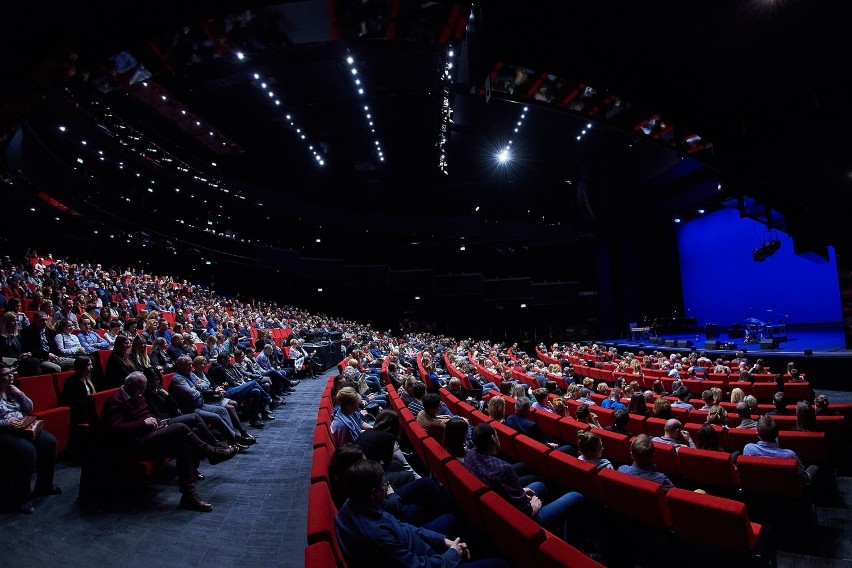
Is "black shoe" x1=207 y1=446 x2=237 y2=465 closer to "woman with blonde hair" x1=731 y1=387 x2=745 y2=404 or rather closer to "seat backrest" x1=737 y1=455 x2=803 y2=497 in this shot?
"seat backrest" x1=737 y1=455 x2=803 y2=497

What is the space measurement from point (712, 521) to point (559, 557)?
54.7 inches

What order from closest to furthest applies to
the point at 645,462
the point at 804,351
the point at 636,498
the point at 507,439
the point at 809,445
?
the point at 636,498, the point at 645,462, the point at 809,445, the point at 507,439, the point at 804,351

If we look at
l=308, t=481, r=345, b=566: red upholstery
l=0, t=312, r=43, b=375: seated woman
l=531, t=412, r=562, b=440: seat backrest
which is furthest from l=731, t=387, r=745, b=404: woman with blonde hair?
l=0, t=312, r=43, b=375: seated woman

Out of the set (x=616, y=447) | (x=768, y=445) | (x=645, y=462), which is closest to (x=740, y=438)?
(x=768, y=445)

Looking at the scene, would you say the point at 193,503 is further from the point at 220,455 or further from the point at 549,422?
the point at 549,422

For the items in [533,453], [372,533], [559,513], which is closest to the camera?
[372,533]

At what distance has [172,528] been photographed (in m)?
2.62

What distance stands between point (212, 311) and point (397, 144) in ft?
35.8

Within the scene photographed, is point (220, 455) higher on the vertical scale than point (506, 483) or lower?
lower

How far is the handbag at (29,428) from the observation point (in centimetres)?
277

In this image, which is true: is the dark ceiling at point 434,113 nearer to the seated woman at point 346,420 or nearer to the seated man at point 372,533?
the seated woman at point 346,420

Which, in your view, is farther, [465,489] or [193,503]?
[193,503]

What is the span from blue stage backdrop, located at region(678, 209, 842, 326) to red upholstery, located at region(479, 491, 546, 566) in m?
17.4

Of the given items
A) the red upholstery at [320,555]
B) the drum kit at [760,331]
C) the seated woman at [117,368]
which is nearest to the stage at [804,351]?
the drum kit at [760,331]
